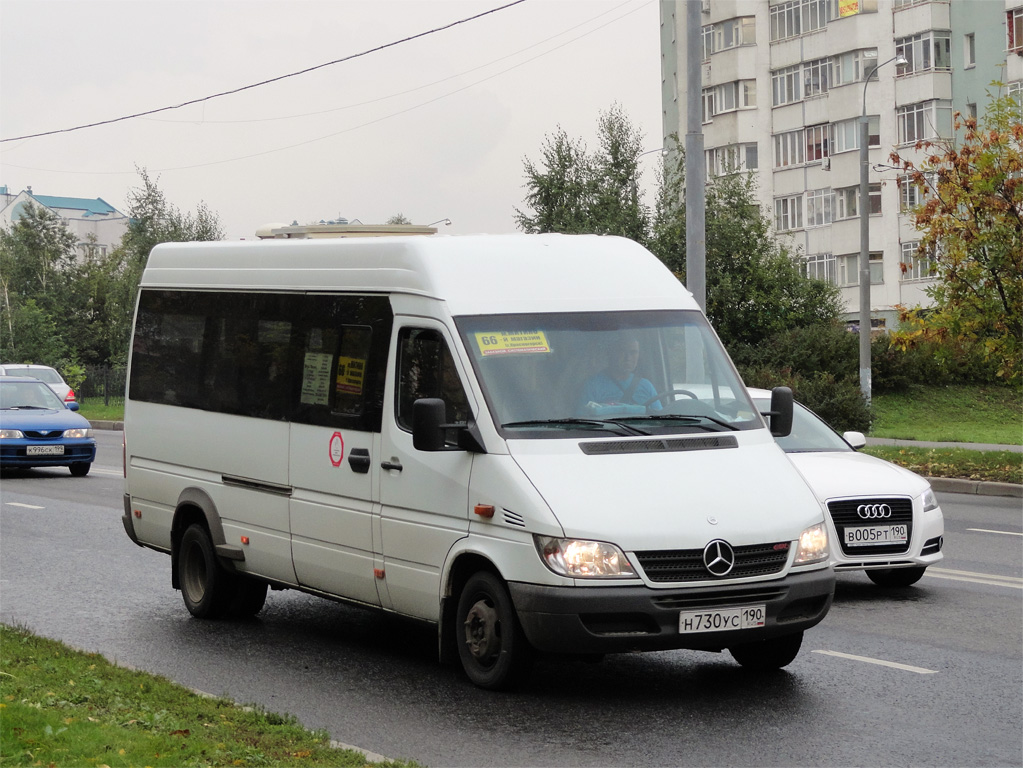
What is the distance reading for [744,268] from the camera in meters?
42.8

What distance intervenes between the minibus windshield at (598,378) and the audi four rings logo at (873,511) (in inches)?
116

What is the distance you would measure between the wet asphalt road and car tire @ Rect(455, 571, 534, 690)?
0.12 m

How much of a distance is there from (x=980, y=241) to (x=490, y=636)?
638 inches

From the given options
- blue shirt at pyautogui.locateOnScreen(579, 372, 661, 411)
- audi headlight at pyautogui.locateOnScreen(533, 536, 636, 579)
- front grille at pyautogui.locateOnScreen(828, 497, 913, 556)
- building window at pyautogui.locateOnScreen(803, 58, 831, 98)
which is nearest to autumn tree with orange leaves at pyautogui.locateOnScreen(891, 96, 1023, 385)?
front grille at pyautogui.locateOnScreen(828, 497, 913, 556)

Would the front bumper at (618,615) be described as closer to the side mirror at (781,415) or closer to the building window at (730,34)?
the side mirror at (781,415)

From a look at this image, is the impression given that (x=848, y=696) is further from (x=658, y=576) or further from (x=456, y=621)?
(x=456, y=621)

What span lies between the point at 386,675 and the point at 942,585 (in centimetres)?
523

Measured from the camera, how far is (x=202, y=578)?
1011 cm

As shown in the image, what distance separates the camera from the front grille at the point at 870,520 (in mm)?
10688

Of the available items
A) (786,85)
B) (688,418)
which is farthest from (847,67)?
(688,418)

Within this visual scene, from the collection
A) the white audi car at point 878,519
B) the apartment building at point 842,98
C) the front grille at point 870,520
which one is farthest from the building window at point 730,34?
the front grille at point 870,520

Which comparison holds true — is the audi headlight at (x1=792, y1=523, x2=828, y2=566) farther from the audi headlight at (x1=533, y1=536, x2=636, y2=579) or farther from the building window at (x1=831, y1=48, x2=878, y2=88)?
the building window at (x1=831, y1=48, x2=878, y2=88)

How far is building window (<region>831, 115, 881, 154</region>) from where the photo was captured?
6594cm

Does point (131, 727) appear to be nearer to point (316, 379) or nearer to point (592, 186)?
point (316, 379)
